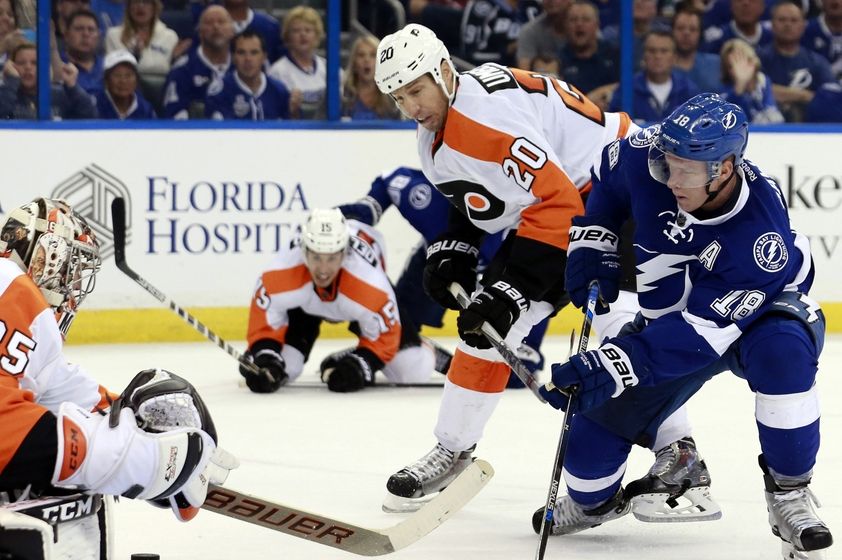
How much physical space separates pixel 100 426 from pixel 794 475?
1327mm

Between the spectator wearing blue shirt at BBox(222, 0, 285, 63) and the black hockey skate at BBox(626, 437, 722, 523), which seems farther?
the spectator wearing blue shirt at BBox(222, 0, 285, 63)

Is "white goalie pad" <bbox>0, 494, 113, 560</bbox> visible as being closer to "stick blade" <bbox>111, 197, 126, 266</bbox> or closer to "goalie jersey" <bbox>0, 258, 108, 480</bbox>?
"goalie jersey" <bbox>0, 258, 108, 480</bbox>

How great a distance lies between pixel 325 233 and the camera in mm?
5367

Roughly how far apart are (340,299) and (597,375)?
2771mm

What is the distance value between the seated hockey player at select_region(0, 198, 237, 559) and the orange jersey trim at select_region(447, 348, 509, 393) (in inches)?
39.2

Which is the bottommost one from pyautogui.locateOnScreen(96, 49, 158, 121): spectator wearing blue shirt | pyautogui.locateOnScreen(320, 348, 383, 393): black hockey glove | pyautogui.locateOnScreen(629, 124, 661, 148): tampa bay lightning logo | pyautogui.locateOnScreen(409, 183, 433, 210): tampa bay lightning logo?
pyautogui.locateOnScreen(320, 348, 383, 393): black hockey glove

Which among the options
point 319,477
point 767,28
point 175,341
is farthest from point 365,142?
point 319,477

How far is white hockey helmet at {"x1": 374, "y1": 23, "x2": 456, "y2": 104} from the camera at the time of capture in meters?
3.42

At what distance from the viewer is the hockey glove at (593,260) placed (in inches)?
128

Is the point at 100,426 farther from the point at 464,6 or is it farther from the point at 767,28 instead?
the point at 767,28

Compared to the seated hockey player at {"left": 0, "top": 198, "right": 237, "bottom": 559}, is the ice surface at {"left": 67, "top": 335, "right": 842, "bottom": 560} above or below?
below

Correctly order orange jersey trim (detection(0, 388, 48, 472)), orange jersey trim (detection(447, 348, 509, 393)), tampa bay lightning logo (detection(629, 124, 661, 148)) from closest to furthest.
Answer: orange jersey trim (detection(0, 388, 48, 472)) → tampa bay lightning logo (detection(629, 124, 661, 148)) → orange jersey trim (detection(447, 348, 509, 393))

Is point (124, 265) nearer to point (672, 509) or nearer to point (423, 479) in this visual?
point (423, 479)

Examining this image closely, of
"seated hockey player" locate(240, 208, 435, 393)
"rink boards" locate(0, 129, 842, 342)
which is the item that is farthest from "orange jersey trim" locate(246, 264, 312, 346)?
"rink boards" locate(0, 129, 842, 342)
